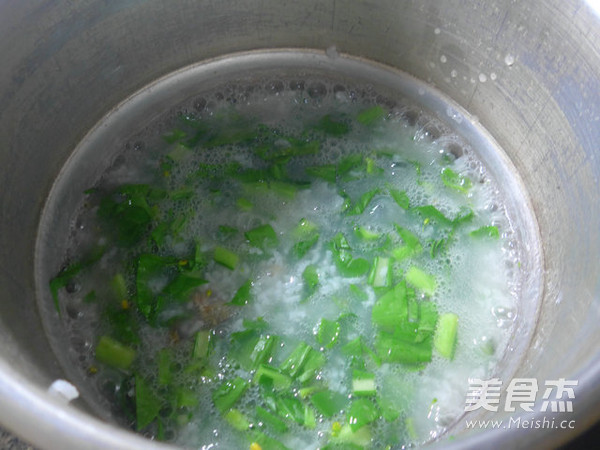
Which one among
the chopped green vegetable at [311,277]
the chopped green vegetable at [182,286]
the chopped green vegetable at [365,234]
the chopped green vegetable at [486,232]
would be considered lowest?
the chopped green vegetable at [182,286]

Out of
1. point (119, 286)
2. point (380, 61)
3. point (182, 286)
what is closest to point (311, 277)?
point (182, 286)

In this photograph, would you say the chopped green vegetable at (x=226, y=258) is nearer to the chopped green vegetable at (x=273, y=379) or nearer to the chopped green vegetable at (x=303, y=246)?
the chopped green vegetable at (x=303, y=246)

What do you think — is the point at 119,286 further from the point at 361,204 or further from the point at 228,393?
the point at 361,204

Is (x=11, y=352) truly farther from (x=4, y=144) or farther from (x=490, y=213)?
(x=490, y=213)

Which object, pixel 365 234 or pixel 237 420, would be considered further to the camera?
pixel 365 234

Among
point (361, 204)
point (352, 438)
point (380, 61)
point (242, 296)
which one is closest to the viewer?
point (352, 438)

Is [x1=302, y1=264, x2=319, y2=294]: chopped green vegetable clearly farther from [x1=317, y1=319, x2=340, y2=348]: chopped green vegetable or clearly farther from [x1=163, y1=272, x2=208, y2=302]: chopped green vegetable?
[x1=163, y1=272, x2=208, y2=302]: chopped green vegetable

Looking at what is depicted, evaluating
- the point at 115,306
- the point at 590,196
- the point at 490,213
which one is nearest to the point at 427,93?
the point at 490,213

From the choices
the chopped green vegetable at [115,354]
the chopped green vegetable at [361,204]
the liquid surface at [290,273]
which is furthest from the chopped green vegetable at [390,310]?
the chopped green vegetable at [115,354]
